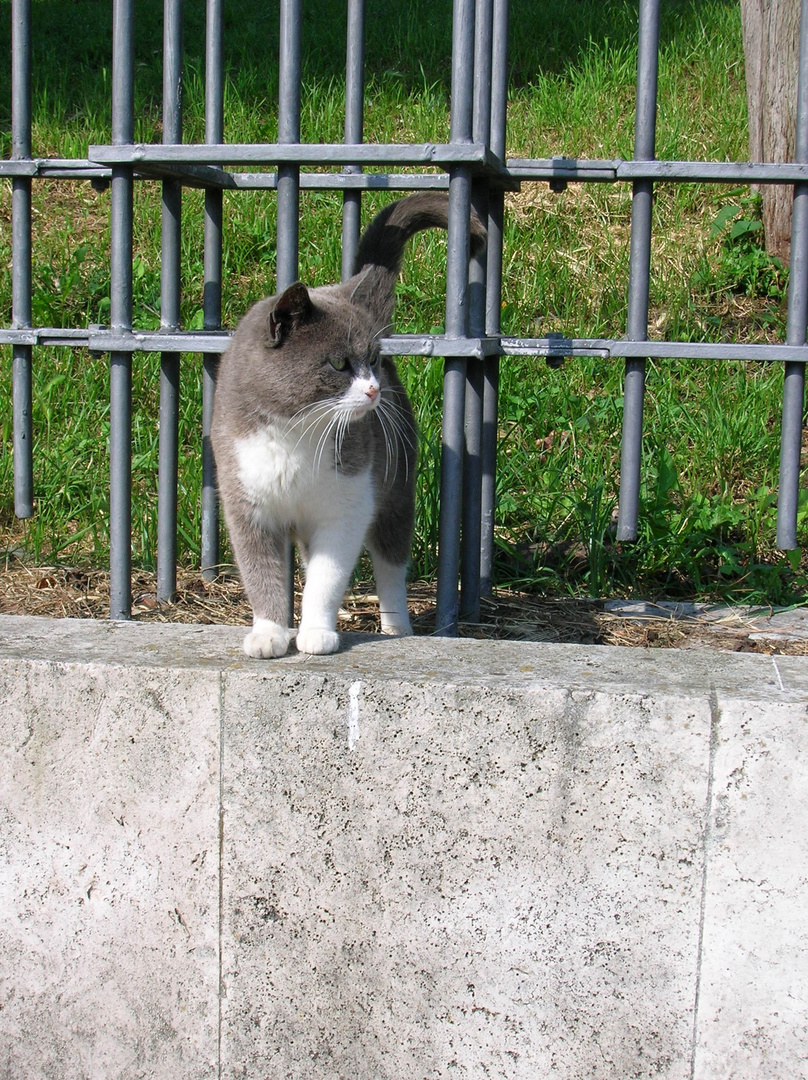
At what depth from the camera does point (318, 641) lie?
197cm

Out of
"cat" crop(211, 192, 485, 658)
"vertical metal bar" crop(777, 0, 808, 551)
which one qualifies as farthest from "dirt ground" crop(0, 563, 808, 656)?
"cat" crop(211, 192, 485, 658)

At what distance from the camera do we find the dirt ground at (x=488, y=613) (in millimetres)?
2557

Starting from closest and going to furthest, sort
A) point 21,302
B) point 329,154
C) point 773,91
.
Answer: point 329,154, point 21,302, point 773,91

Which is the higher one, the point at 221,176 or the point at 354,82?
the point at 354,82

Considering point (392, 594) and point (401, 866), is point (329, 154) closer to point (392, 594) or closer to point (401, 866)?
point (392, 594)

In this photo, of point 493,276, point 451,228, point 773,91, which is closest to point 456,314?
point 451,228

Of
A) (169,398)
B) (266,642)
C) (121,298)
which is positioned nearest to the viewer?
(266,642)

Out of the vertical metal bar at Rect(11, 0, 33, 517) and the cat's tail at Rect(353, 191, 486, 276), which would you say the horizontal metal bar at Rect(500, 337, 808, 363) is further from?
the vertical metal bar at Rect(11, 0, 33, 517)

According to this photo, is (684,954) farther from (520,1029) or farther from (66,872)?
(66,872)

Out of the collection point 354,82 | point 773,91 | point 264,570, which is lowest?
point 264,570

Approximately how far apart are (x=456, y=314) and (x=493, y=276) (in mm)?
536

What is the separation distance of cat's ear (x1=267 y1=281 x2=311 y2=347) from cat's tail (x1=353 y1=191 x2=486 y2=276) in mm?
392

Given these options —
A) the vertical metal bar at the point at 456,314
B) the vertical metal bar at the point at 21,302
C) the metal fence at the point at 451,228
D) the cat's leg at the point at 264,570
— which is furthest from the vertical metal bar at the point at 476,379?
the vertical metal bar at the point at 21,302

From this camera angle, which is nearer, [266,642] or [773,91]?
[266,642]
